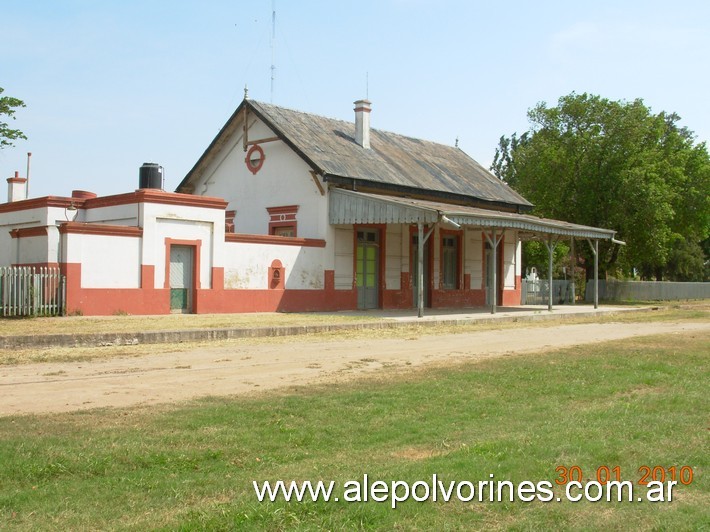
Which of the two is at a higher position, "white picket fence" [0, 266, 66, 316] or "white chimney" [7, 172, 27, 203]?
"white chimney" [7, 172, 27, 203]

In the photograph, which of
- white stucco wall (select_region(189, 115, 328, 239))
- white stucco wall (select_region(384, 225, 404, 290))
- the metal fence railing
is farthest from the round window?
the metal fence railing

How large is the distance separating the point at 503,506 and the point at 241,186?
24836mm

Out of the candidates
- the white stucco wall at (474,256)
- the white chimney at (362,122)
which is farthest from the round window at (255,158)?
the white stucco wall at (474,256)

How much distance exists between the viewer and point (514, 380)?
9945 millimetres

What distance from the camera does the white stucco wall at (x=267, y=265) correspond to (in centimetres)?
2373

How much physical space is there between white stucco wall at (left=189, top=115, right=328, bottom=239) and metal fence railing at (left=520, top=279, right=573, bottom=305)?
1315 centimetres

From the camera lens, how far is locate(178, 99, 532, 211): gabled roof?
26594mm

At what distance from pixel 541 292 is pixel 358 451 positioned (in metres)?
32.8

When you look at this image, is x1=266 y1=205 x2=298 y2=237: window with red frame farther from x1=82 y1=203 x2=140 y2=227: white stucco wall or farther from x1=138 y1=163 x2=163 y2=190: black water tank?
x1=82 y1=203 x2=140 y2=227: white stucco wall

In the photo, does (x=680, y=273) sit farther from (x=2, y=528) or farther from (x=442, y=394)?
(x=2, y=528)

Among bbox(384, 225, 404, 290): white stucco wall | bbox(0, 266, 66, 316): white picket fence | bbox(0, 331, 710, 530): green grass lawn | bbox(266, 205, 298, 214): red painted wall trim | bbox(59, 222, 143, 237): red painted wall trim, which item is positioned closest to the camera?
bbox(0, 331, 710, 530): green grass lawn

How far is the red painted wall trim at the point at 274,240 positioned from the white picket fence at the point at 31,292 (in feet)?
A: 17.5

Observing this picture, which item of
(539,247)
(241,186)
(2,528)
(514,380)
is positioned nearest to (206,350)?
(514,380)

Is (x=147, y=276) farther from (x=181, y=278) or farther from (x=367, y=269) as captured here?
(x=367, y=269)
